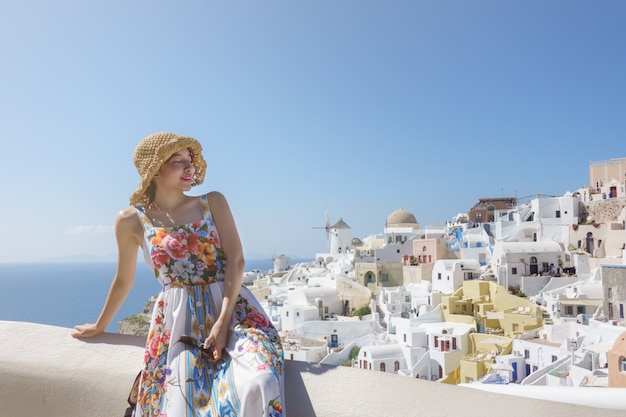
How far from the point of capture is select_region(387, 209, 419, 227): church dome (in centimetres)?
3653

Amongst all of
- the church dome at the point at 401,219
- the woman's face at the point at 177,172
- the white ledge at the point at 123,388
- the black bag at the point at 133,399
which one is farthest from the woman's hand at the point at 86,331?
the church dome at the point at 401,219

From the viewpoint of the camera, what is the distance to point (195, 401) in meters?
1.61

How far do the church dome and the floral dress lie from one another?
1379 inches

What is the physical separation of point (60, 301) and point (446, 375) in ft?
233

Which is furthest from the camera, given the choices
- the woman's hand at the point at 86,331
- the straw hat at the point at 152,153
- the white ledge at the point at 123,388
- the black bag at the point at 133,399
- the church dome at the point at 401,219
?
the church dome at the point at 401,219

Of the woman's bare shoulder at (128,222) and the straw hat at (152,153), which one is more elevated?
the straw hat at (152,153)

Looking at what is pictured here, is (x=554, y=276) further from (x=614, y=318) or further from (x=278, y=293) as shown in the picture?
(x=278, y=293)

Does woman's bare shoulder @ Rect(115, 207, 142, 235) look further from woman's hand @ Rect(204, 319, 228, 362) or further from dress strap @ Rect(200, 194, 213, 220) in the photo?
woman's hand @ Rect(204, 319, 228, 362)

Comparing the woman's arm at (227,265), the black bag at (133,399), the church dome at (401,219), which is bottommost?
the black bag at (133,399)

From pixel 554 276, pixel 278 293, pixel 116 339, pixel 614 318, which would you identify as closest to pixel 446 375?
pixel 614 318

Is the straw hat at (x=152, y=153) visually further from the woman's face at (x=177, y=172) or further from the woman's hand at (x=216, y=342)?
the woman's hand at (x=216, y=342)

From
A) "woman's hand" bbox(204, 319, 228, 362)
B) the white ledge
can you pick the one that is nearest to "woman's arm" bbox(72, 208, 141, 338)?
the white ledge

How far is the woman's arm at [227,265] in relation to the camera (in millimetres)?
1655

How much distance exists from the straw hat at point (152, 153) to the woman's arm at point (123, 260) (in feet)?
0.22
